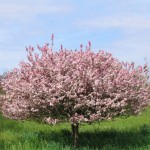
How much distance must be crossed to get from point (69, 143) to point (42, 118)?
111cm

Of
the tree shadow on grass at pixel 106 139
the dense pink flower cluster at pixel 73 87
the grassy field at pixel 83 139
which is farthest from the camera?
the tree shadow on grass at pixel 106 139

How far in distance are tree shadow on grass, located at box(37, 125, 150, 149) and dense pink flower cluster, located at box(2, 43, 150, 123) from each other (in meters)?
1.05

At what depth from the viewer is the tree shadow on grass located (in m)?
11.6

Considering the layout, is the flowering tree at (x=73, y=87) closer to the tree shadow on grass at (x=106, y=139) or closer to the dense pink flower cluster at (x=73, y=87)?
the dense pink flower cluster at (x=73, y=87)

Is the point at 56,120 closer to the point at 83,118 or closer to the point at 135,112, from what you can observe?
the point at 83,118

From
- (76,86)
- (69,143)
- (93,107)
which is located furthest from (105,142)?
(76,86)

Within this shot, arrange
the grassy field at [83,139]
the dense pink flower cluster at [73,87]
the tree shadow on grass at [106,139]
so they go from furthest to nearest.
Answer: the tree shadow on grass at [106,139] → the grassy field at [83,139] → the dense pink flower cluster at [73,87]

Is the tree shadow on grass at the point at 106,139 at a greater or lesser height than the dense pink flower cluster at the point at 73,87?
lesser

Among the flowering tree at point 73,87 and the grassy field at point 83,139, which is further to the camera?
the grassy field at point 83,139

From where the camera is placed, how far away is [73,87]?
10.2m

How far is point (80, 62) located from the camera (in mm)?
10562

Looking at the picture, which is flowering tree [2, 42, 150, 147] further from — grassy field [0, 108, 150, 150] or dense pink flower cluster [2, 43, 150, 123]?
grassy field [0, 108, 150, 150]

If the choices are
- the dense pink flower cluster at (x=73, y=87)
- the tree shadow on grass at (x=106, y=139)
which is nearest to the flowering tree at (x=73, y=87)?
the dense pink flower cluster at (x=73, y=87)

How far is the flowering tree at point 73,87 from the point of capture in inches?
403
